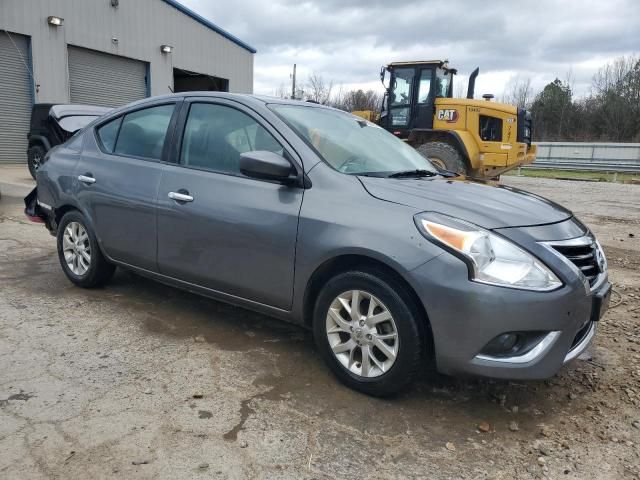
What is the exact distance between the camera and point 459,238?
254 cm

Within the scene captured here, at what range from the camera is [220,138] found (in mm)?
3557

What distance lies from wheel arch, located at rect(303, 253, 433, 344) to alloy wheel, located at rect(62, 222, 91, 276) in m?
2.23

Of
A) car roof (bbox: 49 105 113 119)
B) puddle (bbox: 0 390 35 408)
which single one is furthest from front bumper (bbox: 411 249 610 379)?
car roof (bbox: 49 105 113 119)

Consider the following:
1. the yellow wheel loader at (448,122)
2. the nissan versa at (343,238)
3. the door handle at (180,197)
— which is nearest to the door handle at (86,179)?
the nissan versa at (343,238)

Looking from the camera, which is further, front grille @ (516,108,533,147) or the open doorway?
the open doorway

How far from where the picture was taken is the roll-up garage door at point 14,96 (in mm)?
14852

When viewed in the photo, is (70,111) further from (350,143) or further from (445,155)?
(350,143)

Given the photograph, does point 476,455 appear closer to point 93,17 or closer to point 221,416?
point 221,416

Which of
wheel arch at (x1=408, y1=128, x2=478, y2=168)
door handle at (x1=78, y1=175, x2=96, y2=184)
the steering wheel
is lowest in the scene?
door handle at (x1=78, y1=175, x2=96, y2=184)

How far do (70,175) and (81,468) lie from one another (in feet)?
9.27

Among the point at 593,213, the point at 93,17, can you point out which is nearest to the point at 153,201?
the point at 593,213

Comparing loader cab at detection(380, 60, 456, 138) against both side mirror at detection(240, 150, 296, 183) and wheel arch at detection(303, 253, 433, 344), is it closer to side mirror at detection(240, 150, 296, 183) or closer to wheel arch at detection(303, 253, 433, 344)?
side mirror at detection(240, 150, 296, 183)

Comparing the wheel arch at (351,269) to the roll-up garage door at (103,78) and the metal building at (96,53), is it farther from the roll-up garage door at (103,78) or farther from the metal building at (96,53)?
the roll-up garage door at (103,78)

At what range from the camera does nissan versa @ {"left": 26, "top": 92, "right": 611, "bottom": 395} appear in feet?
8.20
